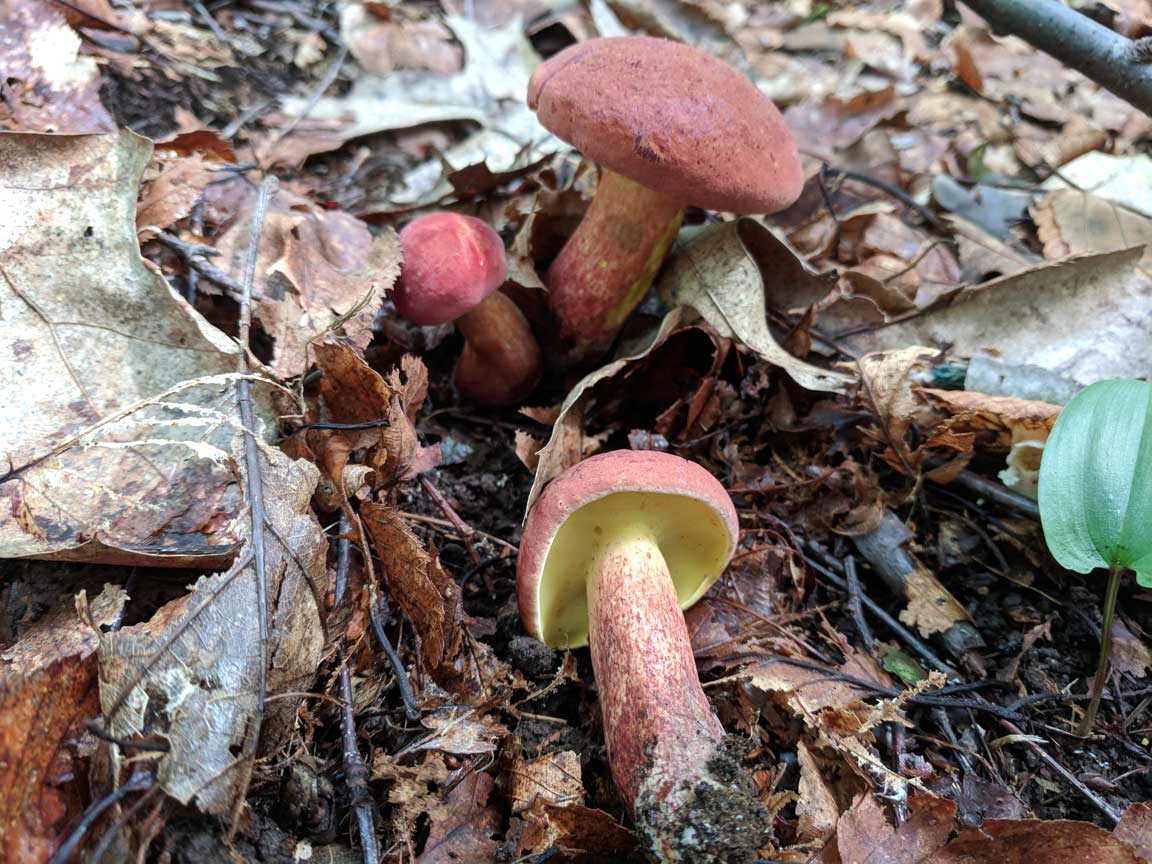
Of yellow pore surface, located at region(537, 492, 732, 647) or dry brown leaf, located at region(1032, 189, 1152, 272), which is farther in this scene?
dry brown leaf, located at region(1032, 189, 1152, 272)

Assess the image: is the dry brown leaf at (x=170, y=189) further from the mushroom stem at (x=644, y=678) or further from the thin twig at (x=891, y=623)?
the thin twig at (x=891, y=623)

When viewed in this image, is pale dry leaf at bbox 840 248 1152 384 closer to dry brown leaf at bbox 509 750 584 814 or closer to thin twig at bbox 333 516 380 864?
dry brown leaf at bbox 509 750 584 814

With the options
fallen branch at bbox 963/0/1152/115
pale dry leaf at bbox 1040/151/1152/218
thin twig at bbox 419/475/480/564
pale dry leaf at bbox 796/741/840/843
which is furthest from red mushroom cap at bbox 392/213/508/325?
pale dry leaf at bbox 1040/151/1152/218

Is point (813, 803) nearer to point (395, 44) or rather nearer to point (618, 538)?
point (618, 538)

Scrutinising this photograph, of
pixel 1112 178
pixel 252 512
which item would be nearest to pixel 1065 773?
pixel 252 512

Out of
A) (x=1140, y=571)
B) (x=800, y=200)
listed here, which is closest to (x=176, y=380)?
(x=1140, y=571)

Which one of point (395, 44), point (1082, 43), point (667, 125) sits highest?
point (1082, 43)
